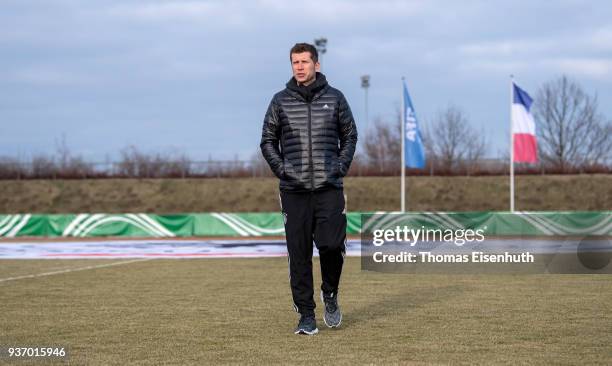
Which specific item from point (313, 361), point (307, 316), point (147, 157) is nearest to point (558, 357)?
point (313, 361)

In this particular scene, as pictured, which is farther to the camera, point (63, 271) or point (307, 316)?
point (63, 271)

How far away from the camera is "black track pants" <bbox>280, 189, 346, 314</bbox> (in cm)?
651

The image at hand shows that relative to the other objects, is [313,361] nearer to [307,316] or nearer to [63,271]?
[307,316]

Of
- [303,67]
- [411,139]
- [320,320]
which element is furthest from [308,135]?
[411,139]

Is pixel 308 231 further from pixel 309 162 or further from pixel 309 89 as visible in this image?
pixel 309 89

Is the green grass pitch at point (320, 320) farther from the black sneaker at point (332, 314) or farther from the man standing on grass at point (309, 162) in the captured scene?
the man standing on grass at point (309, 162)

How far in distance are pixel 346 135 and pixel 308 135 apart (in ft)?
1.08

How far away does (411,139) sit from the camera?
99.2ft

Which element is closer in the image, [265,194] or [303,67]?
[303,67]

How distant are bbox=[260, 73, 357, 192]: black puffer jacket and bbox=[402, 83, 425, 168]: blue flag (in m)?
23.4

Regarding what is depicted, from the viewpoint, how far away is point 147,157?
61.3m

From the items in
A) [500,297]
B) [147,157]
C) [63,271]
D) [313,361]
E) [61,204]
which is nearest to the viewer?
[313,361]

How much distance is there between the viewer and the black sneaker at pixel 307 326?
6297 mm

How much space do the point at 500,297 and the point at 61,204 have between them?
152ft
